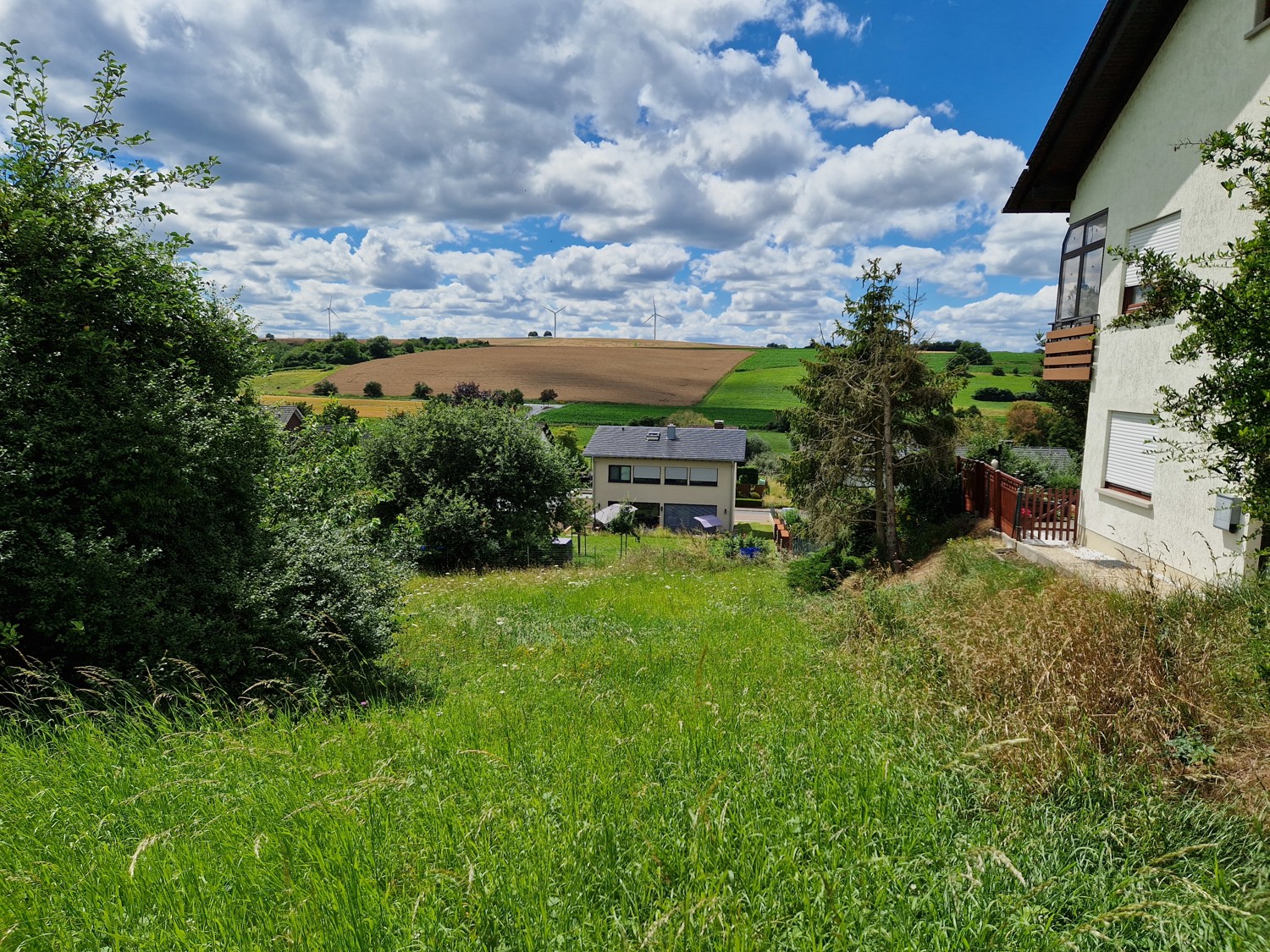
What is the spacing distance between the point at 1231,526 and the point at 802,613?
573 centimetres

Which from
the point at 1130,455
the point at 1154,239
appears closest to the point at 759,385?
the point at 1130,455

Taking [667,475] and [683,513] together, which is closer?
[683,513]

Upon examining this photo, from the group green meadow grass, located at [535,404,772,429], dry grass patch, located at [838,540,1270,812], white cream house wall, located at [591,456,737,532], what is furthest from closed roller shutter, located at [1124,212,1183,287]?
green meadow grass, located at [535,404,772,429]

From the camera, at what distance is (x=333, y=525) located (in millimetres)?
8234

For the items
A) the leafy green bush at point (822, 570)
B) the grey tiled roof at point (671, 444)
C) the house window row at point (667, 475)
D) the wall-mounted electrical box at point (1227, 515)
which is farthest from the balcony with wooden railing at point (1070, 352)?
the house window row at point (667, 475)

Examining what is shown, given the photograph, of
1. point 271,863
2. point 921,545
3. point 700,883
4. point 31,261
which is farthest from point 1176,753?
point 921,545

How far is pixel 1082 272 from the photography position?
13789 mm

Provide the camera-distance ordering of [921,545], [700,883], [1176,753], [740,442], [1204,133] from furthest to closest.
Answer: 1. [740,442]
2. [921,545]
3. [1204,133]
4. [1176,753]
5. [700,883]

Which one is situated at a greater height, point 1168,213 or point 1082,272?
point 1168,213

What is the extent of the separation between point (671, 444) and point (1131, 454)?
45031mm

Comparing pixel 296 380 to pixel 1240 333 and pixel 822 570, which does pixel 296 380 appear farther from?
pixel 1240 333

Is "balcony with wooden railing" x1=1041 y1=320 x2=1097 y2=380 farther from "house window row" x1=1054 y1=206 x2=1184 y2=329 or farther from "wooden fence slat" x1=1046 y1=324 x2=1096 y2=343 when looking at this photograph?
"house window row" x1=1054 y1=206 x2=1184 y2=329

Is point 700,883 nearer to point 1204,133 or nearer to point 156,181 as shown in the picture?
point 156,181

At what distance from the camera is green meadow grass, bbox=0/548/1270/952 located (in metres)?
A: 2.51
